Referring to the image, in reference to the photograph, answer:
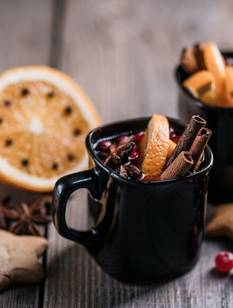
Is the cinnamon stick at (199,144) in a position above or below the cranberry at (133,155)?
above

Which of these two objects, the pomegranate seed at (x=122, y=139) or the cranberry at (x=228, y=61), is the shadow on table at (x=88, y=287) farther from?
the cranberry at (x=228, y=61)

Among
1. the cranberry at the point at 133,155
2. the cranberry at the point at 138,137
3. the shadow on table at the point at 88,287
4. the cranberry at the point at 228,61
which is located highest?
the cranberry at the point at 228,61

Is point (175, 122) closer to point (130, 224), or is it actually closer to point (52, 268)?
point (130, 224)

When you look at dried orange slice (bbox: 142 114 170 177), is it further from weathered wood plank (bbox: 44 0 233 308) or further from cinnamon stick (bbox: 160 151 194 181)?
weathered wood plank (bbox: 44 0 233 308)

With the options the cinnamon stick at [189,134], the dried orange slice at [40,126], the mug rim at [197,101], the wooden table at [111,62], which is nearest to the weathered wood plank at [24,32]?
the wooden table at [111,62]

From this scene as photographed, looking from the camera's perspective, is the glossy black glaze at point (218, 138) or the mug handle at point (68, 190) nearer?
the mug handle at point (68, 190)

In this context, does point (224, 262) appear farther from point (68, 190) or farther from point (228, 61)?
point (228, 61)
